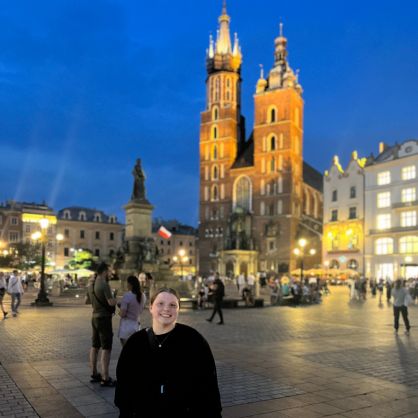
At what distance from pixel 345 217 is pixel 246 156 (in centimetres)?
3104

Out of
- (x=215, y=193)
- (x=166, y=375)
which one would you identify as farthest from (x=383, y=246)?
(x=166, y=375)

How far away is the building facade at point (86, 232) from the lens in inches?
Answer: 3563

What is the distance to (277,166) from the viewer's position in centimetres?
8306

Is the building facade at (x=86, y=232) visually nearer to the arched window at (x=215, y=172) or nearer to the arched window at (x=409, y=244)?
the arched window at (x=215, y=172)

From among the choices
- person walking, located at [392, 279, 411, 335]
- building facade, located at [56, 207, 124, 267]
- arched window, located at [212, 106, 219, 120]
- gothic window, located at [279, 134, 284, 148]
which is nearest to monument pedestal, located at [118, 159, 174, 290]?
person walking, located at [392, 279, 411, 335]

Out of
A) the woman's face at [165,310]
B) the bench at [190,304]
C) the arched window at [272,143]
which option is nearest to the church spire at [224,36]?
the arched window at [272,143]

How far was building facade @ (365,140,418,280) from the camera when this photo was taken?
5544 centimetres

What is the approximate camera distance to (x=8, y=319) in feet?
54.5

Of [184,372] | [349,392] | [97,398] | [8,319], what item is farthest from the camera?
[8,319]

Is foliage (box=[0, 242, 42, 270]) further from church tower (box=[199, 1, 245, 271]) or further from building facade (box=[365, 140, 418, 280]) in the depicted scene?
building facade (box=[365, 140, 418, 280])

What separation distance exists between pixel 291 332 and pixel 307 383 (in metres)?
6.70

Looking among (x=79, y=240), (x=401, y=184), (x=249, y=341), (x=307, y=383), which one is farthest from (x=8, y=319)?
(x=79, y=240)

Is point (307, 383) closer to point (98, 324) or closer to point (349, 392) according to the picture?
point (349, 392)

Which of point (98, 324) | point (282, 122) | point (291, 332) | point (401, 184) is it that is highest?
point (282, 122)
